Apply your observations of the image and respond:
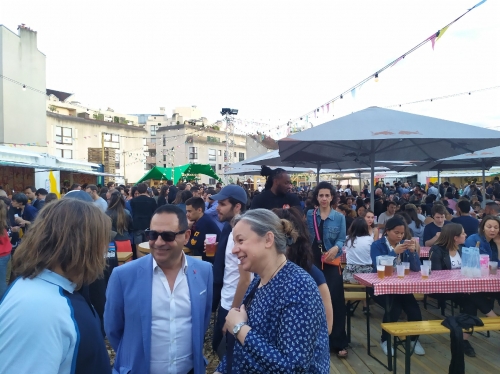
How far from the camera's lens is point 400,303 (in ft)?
14.8

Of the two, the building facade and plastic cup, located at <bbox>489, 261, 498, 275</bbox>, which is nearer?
plastic cup, located at <bbox>489, 261, 498, 275</bbox>

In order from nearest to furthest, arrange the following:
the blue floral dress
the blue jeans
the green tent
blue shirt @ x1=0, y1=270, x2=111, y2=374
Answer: blue shirt @ x1=0, y1=270, x2=111, y2=374 → the blue floral dress → the blue jeans → the green tent

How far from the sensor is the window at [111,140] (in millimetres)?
38562

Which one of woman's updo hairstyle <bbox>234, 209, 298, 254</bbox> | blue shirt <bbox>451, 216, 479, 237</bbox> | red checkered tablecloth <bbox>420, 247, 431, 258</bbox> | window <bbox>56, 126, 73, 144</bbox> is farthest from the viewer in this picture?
window <bbox>56, 126, 73, 144</bbox>

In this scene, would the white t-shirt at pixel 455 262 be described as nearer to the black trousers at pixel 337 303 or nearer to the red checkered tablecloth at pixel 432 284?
the red checkered tablecloth at pixel 432 284

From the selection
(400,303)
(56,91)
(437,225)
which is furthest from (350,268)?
(56,91)

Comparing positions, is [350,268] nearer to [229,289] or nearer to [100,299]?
[229,289]

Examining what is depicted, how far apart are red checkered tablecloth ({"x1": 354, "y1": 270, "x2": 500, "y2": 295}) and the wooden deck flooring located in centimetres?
83

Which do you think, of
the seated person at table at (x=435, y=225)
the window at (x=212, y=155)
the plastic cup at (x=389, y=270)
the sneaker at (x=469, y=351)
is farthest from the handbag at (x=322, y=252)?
the window at (x=212, y=155)

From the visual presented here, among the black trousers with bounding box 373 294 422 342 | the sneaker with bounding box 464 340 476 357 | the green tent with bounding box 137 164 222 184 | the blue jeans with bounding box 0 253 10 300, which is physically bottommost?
the sneaker with bounding box 464 340 476 357

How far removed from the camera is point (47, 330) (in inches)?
46.9

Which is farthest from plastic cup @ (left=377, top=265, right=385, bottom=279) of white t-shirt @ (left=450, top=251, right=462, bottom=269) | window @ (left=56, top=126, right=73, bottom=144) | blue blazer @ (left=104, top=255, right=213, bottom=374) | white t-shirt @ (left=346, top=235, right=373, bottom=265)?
window @ (left=56, top=126, right=73, bottom=144)

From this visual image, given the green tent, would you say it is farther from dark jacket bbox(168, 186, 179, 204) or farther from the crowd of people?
the crowd of people

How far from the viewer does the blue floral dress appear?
1531 millimetres
